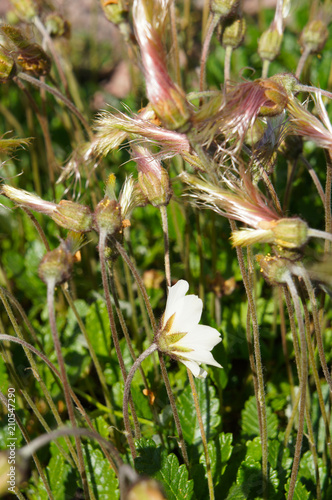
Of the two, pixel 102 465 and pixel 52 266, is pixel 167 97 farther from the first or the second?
pixel 102 465

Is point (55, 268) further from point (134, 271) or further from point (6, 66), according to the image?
point (6, 66)

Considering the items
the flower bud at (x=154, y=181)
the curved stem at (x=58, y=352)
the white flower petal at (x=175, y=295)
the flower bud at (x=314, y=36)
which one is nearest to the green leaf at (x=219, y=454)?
the curved stem at (x=58, y=352)

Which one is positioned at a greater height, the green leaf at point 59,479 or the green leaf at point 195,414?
the green leaf at point 195,414

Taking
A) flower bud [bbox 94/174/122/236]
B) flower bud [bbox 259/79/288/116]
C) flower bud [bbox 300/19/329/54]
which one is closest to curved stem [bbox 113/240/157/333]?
flower bud [bbox 94/174/122/236]

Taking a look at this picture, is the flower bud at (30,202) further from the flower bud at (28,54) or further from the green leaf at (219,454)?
the green leaf at (219,454)

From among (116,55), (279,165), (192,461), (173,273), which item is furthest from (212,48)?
(192,461)

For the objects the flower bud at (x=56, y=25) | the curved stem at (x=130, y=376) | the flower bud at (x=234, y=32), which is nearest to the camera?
the curved stem at (x=130, y=376)

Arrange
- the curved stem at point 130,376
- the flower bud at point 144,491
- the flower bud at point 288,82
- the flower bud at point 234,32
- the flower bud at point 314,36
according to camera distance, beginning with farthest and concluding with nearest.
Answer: the flower bud at point 314,36
the flower bud at point 234,32
the flower bud at point 288,82
the curved stem at point 130,376
the flower bud at point 144,491
